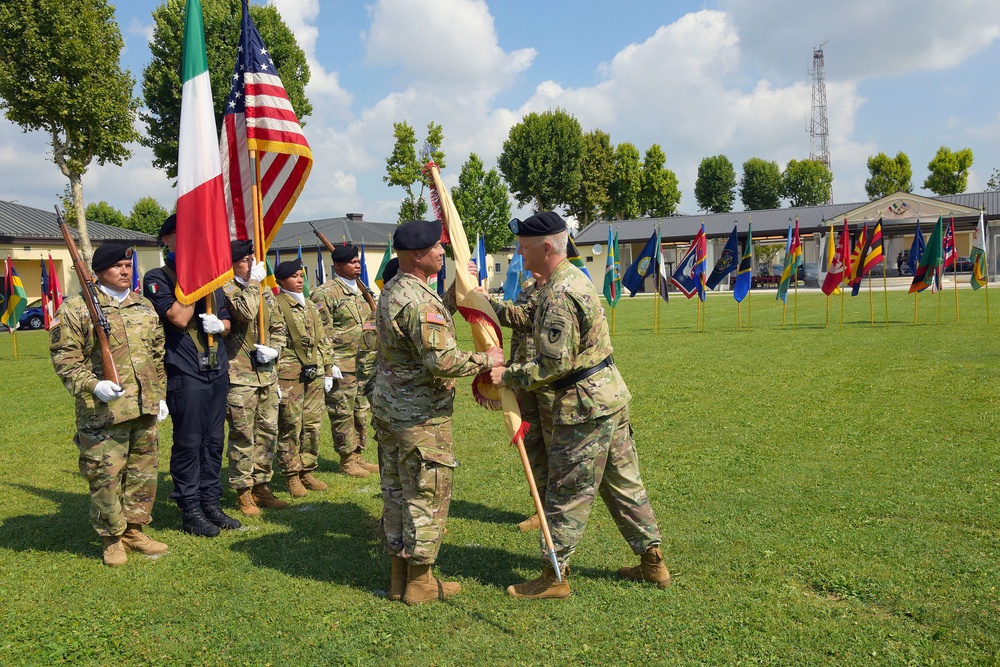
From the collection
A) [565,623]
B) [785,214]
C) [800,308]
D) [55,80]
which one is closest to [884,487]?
[565,623]

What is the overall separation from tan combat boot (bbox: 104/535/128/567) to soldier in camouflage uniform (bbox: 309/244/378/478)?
2652 millimetres

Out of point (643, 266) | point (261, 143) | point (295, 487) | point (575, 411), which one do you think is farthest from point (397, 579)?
point (643, 266)

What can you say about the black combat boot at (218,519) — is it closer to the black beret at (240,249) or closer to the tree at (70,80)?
the black beret at (240,249)

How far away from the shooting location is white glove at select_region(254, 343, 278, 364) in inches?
243

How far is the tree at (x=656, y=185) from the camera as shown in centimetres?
7181

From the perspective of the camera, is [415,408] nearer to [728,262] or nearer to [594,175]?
[728,262]

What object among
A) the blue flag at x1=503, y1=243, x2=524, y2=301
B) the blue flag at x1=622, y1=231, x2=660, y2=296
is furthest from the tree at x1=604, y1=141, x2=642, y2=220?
the blue flag at x1=503, y1=243, x2=524, y2=301

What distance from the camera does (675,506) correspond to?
6207mm

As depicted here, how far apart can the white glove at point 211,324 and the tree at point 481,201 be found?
39.3m

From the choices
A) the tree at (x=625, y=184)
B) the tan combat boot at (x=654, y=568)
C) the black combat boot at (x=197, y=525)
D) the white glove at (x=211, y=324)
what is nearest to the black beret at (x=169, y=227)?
the white glove at (x=211, y=324)

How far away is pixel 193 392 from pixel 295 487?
1726 millimetres

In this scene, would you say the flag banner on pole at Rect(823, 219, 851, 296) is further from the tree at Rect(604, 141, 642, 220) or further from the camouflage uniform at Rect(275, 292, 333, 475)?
the tree at Rect(604, 141, 642, 220)

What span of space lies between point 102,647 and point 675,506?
437cm

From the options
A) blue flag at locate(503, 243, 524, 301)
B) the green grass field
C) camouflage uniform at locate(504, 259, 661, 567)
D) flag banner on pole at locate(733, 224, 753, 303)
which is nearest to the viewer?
the green grass field
